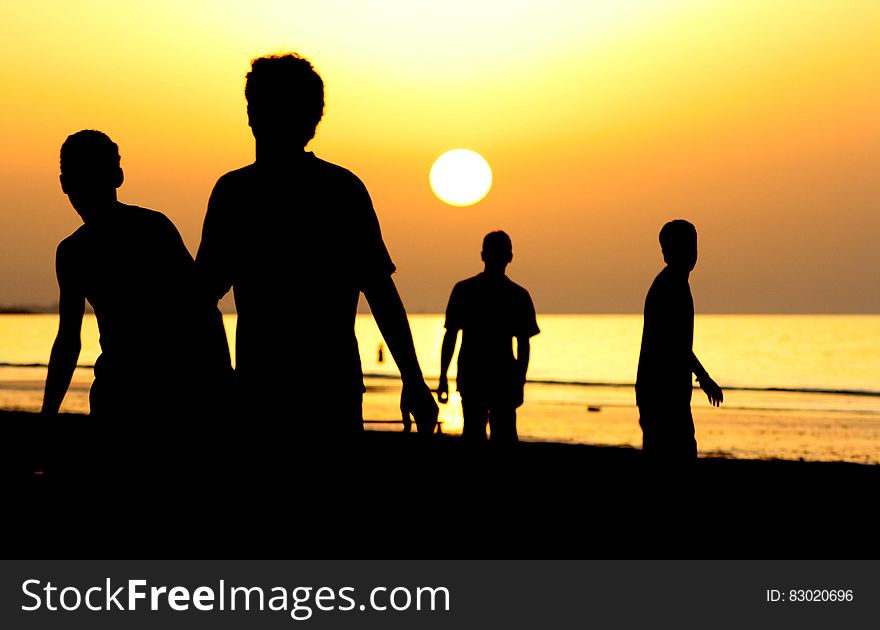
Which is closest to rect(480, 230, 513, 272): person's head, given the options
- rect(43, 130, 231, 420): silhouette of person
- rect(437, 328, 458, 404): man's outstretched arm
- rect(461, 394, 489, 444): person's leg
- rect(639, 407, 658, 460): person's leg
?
rect(437, 328, 458, 404): man's outstretched arm

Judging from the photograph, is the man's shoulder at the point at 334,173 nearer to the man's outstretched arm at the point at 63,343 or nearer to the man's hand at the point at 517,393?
the man's outstretched arm at the point at 63,343

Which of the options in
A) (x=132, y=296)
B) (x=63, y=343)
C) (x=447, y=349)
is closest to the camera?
(x=132, y=296)

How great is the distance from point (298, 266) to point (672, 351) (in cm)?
395

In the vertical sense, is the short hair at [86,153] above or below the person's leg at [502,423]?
above

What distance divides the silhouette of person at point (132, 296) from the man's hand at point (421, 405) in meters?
0.87

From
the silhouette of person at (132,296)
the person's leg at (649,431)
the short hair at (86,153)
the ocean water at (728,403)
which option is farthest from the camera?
the ocean water at (728,403)

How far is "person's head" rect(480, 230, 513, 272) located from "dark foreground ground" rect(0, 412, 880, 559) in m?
1.40

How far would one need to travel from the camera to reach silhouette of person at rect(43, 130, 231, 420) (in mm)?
3859

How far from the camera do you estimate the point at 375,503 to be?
11.5 feet

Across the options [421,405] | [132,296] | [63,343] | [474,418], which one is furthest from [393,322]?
[474,418]

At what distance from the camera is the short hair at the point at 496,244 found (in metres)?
7.88

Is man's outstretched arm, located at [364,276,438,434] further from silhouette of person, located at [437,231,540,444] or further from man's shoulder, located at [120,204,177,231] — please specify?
silhouette of person, located at [437,231,540,444]

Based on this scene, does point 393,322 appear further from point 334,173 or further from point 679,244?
point 679,244

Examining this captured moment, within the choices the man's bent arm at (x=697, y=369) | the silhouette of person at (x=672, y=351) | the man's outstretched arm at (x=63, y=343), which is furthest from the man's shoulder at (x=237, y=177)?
the man's bent arm at (x=697, y=369)
